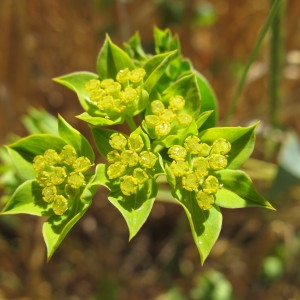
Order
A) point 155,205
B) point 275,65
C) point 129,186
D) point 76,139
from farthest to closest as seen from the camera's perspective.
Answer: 1. point 155,205
2. point 275,65
3. point 76,139
4. point 129,186

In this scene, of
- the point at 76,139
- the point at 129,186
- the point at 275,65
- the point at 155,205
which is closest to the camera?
the point at 129,186

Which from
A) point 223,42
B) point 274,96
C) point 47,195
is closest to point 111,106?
point 47,195

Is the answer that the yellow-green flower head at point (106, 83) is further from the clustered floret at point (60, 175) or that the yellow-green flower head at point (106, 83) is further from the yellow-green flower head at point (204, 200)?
the yellow-green flower head at point (204, 200)

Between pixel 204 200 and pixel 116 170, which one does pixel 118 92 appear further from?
pixel 204 200

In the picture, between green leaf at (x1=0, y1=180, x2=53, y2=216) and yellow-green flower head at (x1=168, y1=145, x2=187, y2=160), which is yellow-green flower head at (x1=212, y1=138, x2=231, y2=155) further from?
green leaf at (x1=0, y1=180, x2=53, y2=216)

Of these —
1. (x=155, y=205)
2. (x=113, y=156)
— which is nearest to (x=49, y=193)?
(x=113, y=156)

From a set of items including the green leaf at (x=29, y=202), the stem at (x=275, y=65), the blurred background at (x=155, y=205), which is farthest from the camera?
the blurred background at (x=155, y=205)

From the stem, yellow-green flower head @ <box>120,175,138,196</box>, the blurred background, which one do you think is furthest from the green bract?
the blurred background

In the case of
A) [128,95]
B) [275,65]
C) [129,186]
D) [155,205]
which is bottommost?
[155,205]

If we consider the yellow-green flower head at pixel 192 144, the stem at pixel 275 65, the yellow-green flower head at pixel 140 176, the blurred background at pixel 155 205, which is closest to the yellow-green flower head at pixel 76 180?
the yellow-green flower head at pixel 140 176
